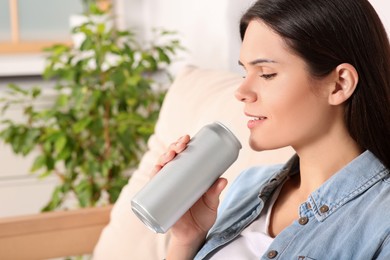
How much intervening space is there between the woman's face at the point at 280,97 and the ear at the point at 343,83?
12 millimetres

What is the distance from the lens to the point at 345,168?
1.04m

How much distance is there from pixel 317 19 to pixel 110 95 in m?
1.30

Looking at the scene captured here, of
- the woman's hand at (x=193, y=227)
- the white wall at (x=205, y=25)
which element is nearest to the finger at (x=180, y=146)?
the woman's hand at (x=193, y=227)

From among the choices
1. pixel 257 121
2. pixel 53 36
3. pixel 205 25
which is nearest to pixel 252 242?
pixel 257 121

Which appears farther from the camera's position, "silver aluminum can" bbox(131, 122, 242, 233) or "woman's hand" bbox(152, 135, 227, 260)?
"woman's hand" bbox(152, 135, 227, 260)

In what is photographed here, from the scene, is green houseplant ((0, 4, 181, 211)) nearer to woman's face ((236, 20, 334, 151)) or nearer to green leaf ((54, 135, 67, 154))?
green leaf ((54, 135, 67, 154))

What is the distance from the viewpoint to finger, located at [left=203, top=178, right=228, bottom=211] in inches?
42.7

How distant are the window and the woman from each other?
7.79 feet

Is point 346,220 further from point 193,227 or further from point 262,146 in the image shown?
point 193,227

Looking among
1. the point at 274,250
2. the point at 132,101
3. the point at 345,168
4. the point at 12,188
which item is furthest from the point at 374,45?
the point at 12,188

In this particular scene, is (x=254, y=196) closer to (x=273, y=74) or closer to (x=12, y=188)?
(x=273, y=74)

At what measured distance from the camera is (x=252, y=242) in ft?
3.81

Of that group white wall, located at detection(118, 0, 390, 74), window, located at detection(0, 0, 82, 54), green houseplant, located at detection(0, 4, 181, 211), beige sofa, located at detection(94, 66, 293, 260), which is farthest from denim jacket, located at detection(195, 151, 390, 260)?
window, located at detection(0, 0, 82, 54)

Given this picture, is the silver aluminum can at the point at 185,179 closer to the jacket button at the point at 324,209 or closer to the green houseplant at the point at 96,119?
the jacket button at the point at 324,209
